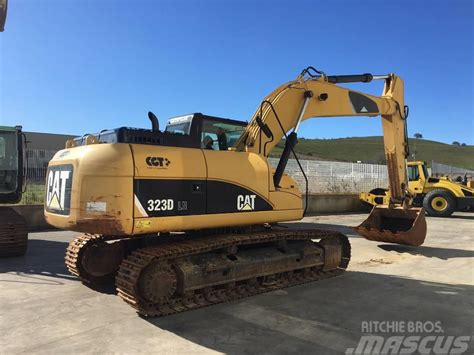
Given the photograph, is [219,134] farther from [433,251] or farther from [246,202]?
[433,251]

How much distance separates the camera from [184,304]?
17.9 feet

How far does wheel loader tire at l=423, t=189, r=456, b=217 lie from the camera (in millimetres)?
19781

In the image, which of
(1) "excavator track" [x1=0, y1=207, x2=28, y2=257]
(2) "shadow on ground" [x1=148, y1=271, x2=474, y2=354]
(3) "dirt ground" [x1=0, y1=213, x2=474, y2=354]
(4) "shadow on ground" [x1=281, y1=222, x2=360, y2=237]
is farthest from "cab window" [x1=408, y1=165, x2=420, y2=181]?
(1) "excavator track" [x1=0, y1=207, x2=28, y2=257]

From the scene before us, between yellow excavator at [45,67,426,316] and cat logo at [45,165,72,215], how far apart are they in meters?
0.01

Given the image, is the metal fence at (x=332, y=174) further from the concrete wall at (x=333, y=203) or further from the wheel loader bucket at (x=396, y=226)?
the wheel loader bucket at (x=396, y=226)

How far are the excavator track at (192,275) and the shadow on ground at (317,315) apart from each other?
152mm

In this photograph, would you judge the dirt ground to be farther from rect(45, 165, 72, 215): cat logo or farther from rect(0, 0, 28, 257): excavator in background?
rect(0, 0, 28, 257): excavator in background

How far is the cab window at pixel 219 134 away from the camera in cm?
628

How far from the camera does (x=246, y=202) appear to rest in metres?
6.09

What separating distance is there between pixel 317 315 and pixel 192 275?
5.24ft

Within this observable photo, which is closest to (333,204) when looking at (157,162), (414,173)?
(414,173)

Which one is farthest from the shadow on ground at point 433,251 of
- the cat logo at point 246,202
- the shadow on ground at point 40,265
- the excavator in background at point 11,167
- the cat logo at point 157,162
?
the excavator in background at point 11,167

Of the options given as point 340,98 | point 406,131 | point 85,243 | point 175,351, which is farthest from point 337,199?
point 175,351

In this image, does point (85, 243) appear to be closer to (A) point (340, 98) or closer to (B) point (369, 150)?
(A) point (340, 98)
